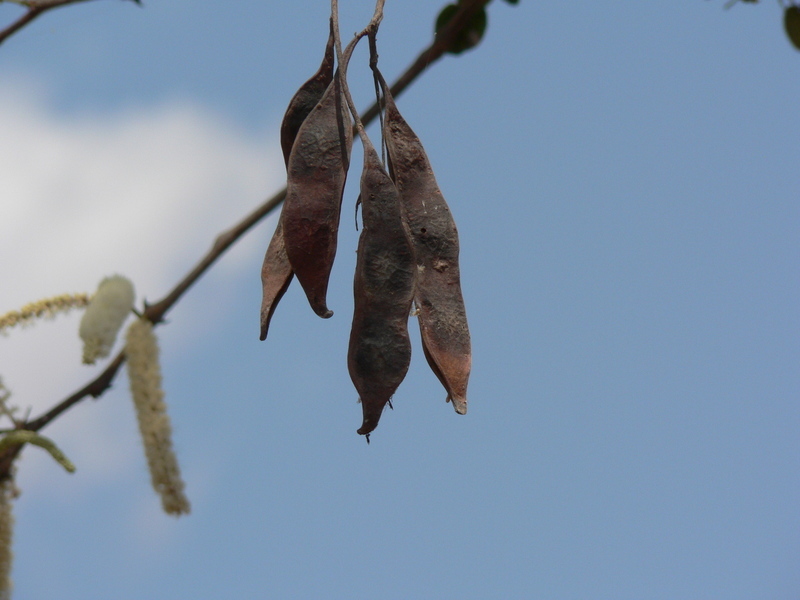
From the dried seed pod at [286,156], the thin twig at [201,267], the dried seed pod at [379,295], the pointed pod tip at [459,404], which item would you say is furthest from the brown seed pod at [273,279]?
the thin twig at [201,267]

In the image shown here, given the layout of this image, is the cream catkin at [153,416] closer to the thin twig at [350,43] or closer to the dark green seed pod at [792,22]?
the thin twig at [350,43]

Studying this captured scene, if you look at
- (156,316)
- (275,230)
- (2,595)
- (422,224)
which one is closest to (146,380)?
(156,316)

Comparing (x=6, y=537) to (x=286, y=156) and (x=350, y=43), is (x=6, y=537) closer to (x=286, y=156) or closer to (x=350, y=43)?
(x=286, y=156)

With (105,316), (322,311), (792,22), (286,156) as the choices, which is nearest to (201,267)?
(105,316)

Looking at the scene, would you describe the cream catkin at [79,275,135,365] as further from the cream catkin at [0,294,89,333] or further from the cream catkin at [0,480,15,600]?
the cream catkin at [0,480,15,600]

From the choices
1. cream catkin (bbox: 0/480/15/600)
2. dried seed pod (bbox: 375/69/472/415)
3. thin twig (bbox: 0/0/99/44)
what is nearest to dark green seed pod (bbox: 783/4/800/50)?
dried seed pod (bbox: 375/69/472/415)

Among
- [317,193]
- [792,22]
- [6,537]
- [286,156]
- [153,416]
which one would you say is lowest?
[6,537]

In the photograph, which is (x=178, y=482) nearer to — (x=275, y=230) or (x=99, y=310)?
(x=99, y=310)
